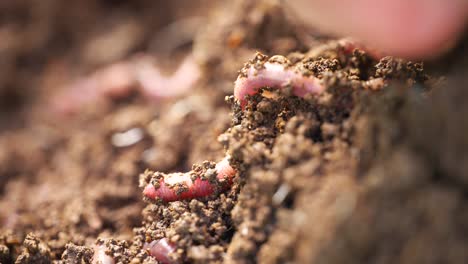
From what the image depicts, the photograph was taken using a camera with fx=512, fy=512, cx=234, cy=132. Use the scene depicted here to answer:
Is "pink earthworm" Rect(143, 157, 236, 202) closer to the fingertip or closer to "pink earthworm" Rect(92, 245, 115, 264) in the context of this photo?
"pink earthworm" Rect(92, 245, 115, 264)

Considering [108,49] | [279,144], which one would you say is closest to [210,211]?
[279,144]

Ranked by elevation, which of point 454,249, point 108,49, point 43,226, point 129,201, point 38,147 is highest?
point 108,49

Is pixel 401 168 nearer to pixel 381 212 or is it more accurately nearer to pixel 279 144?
pixel 381 212

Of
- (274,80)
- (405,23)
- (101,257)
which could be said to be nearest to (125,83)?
(101,257)

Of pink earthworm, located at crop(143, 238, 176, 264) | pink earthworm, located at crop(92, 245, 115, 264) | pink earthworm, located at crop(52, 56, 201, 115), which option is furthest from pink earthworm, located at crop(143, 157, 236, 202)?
pink earthworm, located at crop(52, 56, 201, 115)

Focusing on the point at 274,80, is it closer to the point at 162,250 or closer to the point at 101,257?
the point at 162,250

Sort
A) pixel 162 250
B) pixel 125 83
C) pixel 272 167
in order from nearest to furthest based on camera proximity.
→ pixel 272 167
pixel 162 250
pixel 125 83
